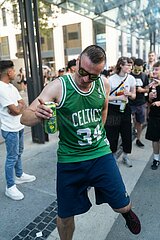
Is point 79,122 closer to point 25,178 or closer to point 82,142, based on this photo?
point 82,142

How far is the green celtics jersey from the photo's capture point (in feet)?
6.19

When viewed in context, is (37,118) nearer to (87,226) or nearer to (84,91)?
(84,91)

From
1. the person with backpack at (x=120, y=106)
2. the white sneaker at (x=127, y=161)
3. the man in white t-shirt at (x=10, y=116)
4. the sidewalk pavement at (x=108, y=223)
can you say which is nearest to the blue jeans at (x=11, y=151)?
the man in white t-shirt at (x=10, y=116)

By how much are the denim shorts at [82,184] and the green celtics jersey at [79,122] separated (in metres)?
0.07

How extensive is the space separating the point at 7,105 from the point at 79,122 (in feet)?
4.38

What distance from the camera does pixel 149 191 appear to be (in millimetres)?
3348

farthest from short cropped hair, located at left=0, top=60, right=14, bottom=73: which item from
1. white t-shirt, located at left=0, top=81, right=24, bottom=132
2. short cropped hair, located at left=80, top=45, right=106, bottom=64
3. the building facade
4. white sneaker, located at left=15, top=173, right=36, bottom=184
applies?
the building facade

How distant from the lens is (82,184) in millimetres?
2006

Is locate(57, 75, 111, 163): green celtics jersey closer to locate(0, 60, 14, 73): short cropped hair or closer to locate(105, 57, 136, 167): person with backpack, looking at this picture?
locate(0, 60, 14, 73): short cropped hair

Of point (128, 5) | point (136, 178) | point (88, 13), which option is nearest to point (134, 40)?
point (128, 5)

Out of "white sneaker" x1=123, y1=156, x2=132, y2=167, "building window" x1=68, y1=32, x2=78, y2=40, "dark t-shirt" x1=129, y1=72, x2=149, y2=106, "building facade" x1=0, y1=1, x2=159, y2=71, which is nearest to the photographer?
"white sneaker" x1=123, y1=156, x2=132, y2=167

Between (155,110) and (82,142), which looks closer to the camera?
(82,142)

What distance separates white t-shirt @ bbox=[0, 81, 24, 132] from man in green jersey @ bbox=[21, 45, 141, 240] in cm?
113

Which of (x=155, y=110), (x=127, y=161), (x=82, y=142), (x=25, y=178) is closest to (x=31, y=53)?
(x=25, y=178)
